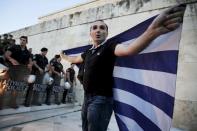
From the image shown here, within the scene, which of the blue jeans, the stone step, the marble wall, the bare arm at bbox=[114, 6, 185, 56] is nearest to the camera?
the bare arm at bbox=[114, 6, 185, 56]

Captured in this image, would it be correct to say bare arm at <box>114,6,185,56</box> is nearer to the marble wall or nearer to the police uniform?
the police uniform

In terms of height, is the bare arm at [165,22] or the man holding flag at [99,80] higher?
the bare arm at [165,22]

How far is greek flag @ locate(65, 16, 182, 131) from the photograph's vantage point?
81.8 inches

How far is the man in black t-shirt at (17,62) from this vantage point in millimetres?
5590

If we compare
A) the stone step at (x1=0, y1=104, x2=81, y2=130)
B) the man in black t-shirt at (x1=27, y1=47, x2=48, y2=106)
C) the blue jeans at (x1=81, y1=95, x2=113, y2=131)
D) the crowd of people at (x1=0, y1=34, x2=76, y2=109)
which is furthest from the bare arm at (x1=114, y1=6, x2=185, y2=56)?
the man in black t-shirt at (x1=27, y1=47, x2=48, y2=106)

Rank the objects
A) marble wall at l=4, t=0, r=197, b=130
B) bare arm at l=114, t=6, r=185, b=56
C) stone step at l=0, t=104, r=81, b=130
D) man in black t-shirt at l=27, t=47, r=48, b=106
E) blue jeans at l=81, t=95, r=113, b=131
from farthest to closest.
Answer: man in black t-shirt at l=27, t=47, r=48, b=106 → marble wall at l=4, t=0, r=197, b=130 → stone step at l=0, t=104, r=81, b=130 → blue jeans at l=81, t=95, r=113, b=131 → bare arm at l=114, t=6, r=185, b=56

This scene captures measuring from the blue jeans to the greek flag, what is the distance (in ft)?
0.83

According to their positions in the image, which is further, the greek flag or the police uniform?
the police uniform

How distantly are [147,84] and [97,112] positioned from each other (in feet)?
1.90

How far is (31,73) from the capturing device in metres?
6.50

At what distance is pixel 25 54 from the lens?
19.3 ft

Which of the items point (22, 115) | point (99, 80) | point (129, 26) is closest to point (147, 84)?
point (99, 80)

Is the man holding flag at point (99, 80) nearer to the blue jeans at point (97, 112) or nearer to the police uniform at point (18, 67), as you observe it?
the blue jeans at point (97, 112)

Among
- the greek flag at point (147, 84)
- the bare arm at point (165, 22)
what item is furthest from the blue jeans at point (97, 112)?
the bare arm at point (165, 22)
